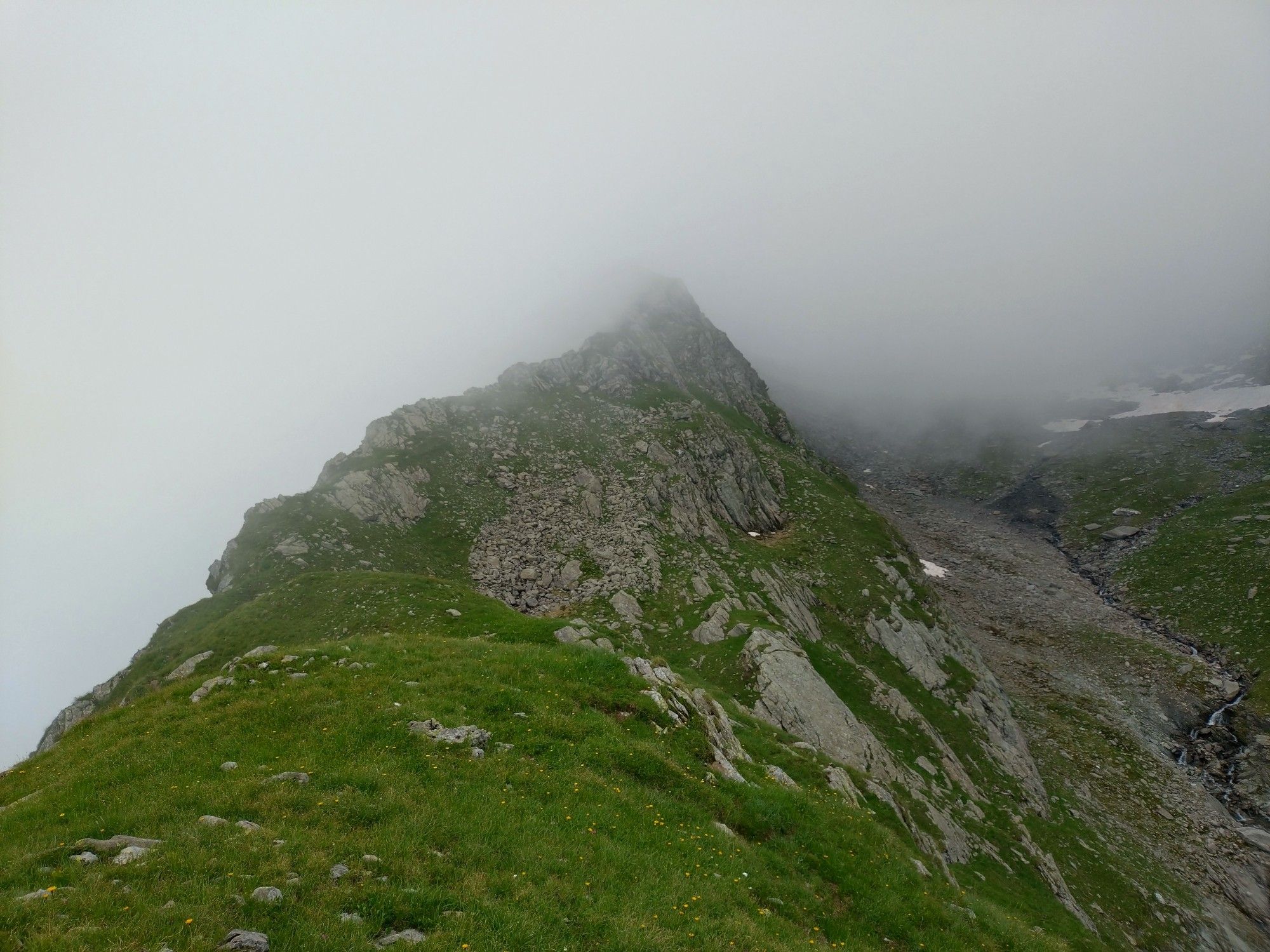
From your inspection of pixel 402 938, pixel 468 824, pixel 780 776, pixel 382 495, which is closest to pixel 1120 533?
pixel 780 776

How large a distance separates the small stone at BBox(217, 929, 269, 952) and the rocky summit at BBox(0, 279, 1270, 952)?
0.11 feet

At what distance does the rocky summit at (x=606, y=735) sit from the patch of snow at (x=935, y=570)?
10069 millimetres

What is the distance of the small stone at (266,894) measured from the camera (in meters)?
8.91

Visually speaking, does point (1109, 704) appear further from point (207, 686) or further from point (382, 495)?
point (207, 686)

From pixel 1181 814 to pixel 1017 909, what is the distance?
44205 mm

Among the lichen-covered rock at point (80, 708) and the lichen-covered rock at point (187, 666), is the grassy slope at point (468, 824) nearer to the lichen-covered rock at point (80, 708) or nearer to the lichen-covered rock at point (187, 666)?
the lichen-covered rock at point (187, 666)

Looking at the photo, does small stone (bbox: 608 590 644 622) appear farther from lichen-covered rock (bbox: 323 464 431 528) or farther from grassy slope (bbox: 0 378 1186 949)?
lichen-covered rock (bbox: 323 464 431 528)

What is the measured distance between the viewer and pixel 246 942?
26.1ft

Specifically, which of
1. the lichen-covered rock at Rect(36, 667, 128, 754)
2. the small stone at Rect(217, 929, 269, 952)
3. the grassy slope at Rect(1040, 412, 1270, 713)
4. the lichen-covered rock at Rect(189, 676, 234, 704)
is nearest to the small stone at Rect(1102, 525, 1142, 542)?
the grassy slope at Rect(1040, 412, 1270, 713)

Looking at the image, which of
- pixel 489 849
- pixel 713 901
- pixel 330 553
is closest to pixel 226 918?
pixel 489 849

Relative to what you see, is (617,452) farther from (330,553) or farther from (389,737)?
(389,737)

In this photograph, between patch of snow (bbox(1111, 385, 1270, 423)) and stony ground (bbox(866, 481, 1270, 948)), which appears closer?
stony ground (bbox(866, 481, 1270, 948))

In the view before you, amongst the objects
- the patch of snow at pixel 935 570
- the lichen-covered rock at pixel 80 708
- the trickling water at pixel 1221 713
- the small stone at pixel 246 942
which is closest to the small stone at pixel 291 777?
the small stone at pixel 246 942

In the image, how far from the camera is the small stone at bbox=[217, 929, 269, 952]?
7.88 meters
